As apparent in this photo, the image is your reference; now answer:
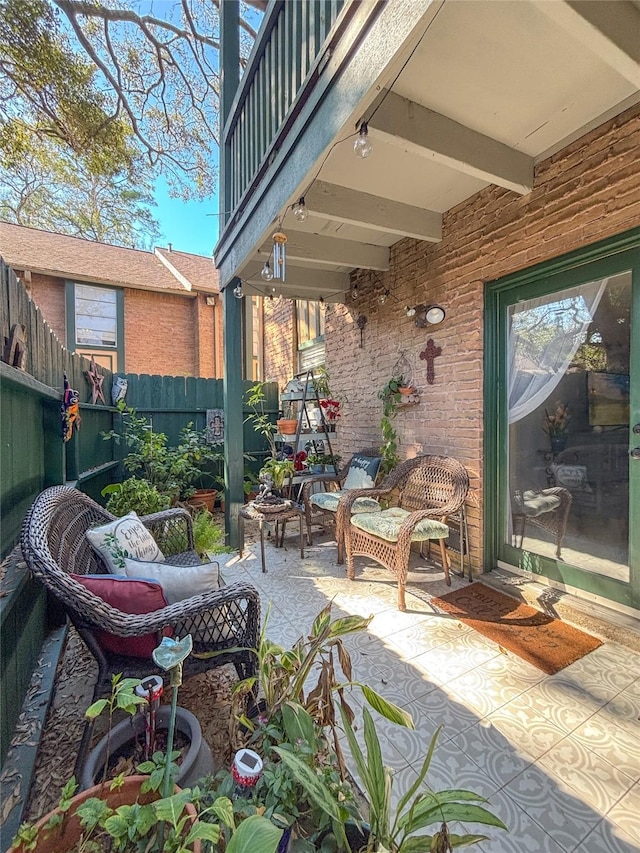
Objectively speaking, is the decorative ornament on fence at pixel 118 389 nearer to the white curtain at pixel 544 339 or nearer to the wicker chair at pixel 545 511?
the white curtain at pixel 544 339

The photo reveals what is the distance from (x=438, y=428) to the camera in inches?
135

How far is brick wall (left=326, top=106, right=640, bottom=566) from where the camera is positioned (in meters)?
2.23

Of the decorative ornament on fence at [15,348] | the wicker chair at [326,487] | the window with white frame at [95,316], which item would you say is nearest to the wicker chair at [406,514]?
the wicker chair at [326,487]

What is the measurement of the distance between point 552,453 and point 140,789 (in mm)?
2913

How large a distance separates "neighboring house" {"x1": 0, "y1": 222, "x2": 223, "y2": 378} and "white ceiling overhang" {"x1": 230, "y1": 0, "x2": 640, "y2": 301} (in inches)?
267

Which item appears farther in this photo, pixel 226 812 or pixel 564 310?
pixel 564 310

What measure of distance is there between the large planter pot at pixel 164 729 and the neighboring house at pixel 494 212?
2.44 m

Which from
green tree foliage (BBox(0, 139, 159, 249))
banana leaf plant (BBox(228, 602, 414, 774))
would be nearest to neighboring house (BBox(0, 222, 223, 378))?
green tree foliage (BBox(0, 139, 159, 249))

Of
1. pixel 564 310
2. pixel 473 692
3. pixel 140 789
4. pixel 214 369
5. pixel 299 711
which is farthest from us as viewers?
pixel 214 369

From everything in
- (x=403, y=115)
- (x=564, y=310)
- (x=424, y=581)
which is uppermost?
(x=403, y=115)

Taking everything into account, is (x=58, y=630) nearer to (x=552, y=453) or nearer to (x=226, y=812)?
(x=226, y=812)

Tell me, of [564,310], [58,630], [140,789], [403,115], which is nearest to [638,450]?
[564,310]

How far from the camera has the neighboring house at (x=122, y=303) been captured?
8.30 metres

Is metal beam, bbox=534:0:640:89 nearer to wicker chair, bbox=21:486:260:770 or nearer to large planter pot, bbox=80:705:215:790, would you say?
wicker chair, bbox=21:486:260:770
